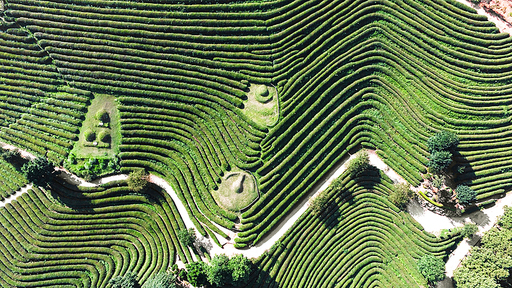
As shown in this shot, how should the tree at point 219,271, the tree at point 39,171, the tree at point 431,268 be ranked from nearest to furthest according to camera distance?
the tree at point 219,271, the tree at point 39,171, the tree at point 431,268

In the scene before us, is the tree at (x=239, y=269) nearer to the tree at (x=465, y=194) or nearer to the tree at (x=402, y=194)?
the tree at (x=402, y=194)

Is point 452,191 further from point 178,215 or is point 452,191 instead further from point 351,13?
point 178,215

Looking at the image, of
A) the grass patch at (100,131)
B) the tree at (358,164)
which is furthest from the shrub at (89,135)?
the tree at (358,164)

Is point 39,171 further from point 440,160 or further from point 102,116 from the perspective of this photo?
point 440,160

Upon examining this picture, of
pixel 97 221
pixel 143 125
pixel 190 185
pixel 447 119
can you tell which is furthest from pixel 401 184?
pixel 97 221

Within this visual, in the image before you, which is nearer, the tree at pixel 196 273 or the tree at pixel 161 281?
the tree at pixel 161 281

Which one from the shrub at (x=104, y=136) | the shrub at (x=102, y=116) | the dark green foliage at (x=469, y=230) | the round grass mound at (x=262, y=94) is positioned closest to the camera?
the dark green foliage at (x=469, y=230)

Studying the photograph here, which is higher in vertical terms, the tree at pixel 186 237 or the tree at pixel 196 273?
the tree at pixel 186 237
